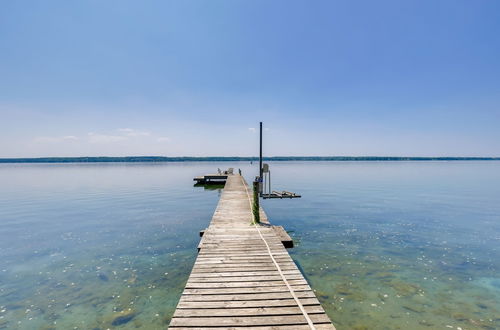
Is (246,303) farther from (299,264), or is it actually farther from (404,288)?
(404,288)

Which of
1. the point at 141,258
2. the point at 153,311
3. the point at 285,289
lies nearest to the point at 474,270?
the point at 285,289

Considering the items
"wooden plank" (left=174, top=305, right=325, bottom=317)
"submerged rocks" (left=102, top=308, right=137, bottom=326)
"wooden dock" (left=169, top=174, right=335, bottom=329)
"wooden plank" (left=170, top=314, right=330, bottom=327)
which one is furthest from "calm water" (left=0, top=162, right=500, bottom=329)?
"wooden plank" (left=170, top=314, right=330, bottom=327)

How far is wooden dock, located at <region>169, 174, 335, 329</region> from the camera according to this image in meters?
4.88

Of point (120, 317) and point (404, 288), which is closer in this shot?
point (120, 317)

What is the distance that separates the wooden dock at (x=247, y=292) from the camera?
488 centimetres

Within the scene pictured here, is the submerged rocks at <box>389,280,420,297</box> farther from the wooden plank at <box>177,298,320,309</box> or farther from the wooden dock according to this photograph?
the wooden plank at <box>177,298,320,309</box>

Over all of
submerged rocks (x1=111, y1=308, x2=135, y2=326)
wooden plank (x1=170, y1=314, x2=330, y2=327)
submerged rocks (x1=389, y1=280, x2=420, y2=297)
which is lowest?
submerged rocks (x1=111, y1=308, x2=135, y2=326)

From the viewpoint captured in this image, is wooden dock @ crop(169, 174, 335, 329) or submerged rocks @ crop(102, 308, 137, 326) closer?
wooden dock @ crop(169, 174, 335, 329)

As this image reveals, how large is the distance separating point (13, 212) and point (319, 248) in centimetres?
2667

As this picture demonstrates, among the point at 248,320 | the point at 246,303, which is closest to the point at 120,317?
the point at 246,303

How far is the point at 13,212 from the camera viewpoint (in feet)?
71.7

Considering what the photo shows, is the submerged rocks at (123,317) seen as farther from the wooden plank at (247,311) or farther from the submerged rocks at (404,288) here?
the submerged rocks at (404,288)

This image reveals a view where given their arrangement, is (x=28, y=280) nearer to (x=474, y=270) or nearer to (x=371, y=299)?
(x=371, y=299)

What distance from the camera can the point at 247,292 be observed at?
5.93 m
